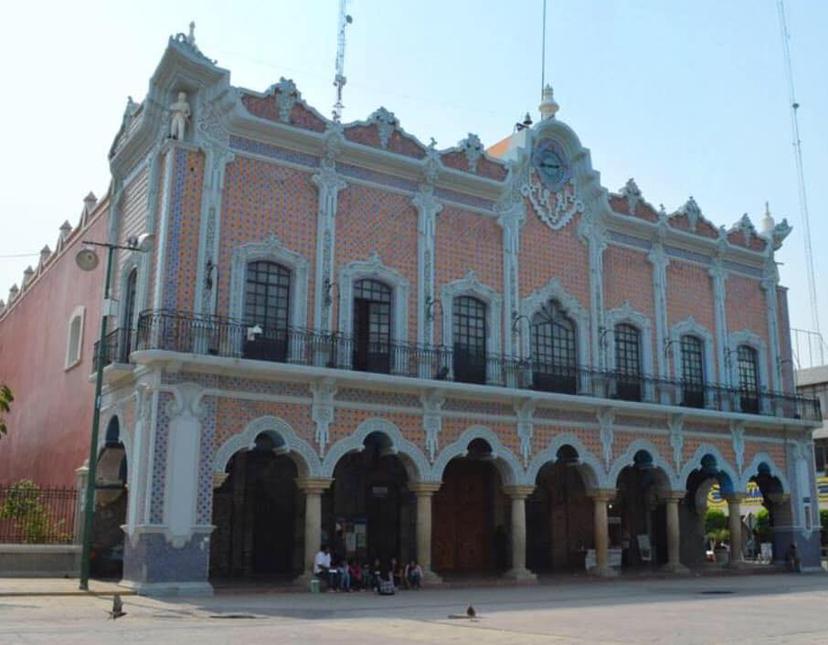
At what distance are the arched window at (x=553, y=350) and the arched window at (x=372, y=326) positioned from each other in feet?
14.1

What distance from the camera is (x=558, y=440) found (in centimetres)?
2472

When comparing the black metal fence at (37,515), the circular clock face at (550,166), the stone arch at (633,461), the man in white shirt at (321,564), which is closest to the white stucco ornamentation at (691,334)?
the stone arch at (633,461)

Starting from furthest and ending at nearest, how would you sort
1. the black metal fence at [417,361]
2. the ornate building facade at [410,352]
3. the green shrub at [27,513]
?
the green shrub at [27,513]
the ornate building facade at [410,352]
the black metal fence at [417,361]

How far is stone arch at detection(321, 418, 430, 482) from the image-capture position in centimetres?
2117

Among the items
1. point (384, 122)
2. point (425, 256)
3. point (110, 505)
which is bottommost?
point (110, 505)

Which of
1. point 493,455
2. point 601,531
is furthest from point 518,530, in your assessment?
point 601,531

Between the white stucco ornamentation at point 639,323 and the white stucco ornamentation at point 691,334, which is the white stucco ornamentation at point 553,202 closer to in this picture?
the white stucco ornamentation at point 639,323

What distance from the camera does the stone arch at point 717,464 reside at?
89.4ft

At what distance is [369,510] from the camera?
25.5m

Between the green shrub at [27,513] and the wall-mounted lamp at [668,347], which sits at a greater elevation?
the wall-mounted lamp at [668,347]

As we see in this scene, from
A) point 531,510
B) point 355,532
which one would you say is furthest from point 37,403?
point 531,510

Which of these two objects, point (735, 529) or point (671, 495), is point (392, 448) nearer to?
point (671, 495)

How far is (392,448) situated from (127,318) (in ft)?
22.5

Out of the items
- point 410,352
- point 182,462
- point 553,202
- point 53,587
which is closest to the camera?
point 53,587
